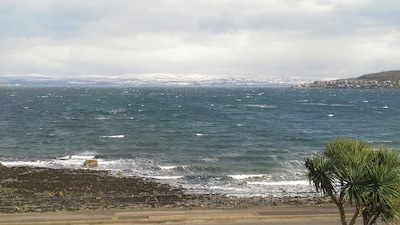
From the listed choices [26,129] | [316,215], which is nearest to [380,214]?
[316,215]

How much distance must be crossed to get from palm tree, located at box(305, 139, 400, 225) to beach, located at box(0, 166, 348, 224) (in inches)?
359

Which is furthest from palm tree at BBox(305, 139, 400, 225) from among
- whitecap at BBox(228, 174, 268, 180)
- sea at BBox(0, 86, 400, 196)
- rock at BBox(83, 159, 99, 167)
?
rock at BBox(83, 159, 99, 167)

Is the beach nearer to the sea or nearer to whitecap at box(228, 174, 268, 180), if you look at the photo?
the sea

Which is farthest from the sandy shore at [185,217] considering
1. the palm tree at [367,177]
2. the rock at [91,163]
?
the rock at [91,163]

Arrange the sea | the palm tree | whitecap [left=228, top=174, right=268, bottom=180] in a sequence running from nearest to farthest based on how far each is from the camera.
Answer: the palm tree, the sea, whitecap [left=228, top=174, right=268, bottom=180]

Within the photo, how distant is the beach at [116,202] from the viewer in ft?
70.7

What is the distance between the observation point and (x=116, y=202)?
89.0ft

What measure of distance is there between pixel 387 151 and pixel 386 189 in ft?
5.88

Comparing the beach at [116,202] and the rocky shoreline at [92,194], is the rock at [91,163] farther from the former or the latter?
the beach at [116,202]

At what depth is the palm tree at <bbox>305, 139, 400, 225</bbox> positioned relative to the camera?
1176 centimetres

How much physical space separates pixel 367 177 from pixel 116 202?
18754 millimetres

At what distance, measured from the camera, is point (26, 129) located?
71.1 meters

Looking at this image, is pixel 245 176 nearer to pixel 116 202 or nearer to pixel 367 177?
pixel 116 202

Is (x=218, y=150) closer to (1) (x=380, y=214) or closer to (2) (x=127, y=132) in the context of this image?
(2) (x=127, y=132)
